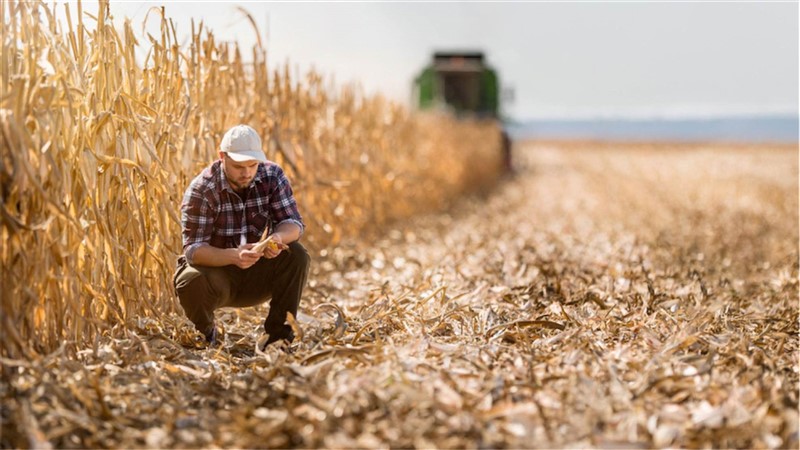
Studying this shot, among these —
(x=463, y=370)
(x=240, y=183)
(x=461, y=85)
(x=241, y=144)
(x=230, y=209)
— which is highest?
(x=461, y=85)

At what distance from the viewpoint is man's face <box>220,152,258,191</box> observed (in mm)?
4488

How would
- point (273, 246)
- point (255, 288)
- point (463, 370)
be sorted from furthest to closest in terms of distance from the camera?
point (255, 288) → point (273, 246) → point (463, 370)

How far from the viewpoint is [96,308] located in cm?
462

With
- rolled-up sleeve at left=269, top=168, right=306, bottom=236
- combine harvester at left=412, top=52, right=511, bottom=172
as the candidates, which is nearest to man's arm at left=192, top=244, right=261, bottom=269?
rolled-up sleeve at left=269, top=168, right=306, bottom=236

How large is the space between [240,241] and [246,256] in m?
0.31

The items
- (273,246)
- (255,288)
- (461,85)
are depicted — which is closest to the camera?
(273,246)

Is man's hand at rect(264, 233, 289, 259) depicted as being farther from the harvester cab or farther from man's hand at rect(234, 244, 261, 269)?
the harvester cab

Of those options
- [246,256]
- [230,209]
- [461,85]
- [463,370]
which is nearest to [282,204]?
[230,209]

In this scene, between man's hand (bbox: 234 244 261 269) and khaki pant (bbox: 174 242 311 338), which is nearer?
man's hand (bbox: 234 244 261 269)

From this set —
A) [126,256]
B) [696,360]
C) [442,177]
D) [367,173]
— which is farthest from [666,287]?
[442,177]

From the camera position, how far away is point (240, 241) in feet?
15.6

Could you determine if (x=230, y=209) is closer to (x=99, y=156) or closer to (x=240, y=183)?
(x=240, y=183)

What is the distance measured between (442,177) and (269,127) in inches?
304

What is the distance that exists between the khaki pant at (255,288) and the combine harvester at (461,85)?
17205 mm
